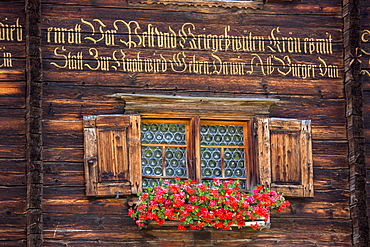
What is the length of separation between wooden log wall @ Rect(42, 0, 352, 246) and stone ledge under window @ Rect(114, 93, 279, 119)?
6.2 inches

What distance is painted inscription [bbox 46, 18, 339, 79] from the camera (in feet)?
43.7

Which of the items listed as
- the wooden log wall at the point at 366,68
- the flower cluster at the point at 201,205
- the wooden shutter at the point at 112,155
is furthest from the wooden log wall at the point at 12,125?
the wooden log wall at the point at 366,68

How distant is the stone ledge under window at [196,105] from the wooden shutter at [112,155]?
9.0 inches

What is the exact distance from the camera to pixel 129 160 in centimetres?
1292

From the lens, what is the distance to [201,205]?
12602 millimetres

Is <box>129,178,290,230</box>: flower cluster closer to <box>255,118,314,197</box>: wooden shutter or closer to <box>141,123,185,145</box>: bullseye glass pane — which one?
<box>255,118,314,197</box>: wooden shutter

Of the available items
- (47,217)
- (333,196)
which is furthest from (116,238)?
(333,196)

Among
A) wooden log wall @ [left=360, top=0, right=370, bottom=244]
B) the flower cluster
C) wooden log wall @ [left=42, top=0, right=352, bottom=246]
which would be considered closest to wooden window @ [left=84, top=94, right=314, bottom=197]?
wooden log wall @ [left=42, top=0, right=352, bottom=246]

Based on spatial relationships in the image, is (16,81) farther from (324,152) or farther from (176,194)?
(324,152)

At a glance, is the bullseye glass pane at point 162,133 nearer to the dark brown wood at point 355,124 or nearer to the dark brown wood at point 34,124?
the dark brown wood at point 34,124

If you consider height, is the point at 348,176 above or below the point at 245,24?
below

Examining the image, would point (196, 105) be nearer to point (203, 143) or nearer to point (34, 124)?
point (203, 143)

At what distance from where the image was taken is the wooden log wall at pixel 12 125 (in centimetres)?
1260

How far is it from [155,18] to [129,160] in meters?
2.12
